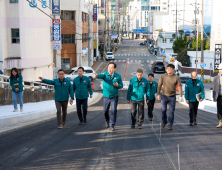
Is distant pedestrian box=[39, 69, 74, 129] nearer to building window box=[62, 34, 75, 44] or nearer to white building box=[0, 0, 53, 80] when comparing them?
white building box=[0, 0, 53, 80]

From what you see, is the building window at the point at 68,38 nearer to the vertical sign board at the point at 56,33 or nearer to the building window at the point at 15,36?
the vertical sign board at the point at 56,33

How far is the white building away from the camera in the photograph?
2750cm

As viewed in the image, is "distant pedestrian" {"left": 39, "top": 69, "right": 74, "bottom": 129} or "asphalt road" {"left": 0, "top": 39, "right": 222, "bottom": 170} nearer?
"asphalt road" {"left": 0, "top": 39, "right": 222, "bottom": 170}

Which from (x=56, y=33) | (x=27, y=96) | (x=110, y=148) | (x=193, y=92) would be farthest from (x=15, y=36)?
(x=110, y=148)

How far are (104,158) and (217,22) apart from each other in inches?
1525

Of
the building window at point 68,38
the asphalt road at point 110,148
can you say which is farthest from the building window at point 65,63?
the asphalt road at point 110,148

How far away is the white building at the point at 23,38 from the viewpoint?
2750 cm

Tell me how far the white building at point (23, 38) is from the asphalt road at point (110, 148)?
19595 millimetres

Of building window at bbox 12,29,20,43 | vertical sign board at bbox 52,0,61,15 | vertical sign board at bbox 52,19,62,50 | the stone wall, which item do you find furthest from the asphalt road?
vertical sign board at bbox 52,0,61,15

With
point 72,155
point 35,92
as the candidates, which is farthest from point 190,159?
point 35,92

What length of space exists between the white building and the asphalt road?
19595 millimetres

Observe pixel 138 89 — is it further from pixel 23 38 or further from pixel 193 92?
pixel 23 38

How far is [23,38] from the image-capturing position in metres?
28.5

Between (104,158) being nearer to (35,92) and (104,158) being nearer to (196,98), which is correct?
(196,98)
